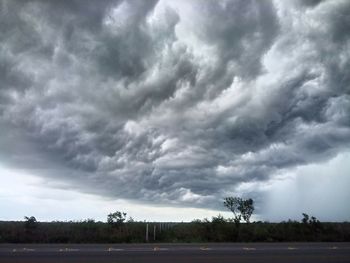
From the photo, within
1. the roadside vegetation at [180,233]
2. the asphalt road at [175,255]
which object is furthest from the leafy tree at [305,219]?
the asphalt road at [175,255]

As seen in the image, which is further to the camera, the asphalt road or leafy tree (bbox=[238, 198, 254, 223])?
leafy tree (bbox=[238, 198, 254, 223])

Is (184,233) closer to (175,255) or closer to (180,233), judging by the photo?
(180,233)

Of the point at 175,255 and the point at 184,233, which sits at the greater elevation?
the point at 184,233

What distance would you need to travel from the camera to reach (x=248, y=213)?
155ft

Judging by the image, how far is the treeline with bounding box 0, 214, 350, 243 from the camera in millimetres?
36188

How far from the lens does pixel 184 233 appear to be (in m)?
39.7

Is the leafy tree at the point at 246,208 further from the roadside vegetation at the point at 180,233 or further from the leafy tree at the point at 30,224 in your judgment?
the leafy tree at the point at 30,224

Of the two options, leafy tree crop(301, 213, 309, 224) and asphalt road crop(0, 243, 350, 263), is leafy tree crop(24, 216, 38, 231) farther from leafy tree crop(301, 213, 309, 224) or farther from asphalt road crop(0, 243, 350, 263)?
leafy tree crop(301, 213, 309, 224)

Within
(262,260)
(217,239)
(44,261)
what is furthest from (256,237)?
(44,261)

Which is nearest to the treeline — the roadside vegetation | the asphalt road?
the roadside vegetation

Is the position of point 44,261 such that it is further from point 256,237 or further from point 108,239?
point 256,237

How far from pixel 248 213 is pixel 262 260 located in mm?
29995

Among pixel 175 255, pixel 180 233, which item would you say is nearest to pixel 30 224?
pixel 180 233

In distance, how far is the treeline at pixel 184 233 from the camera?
36188 millimetres
